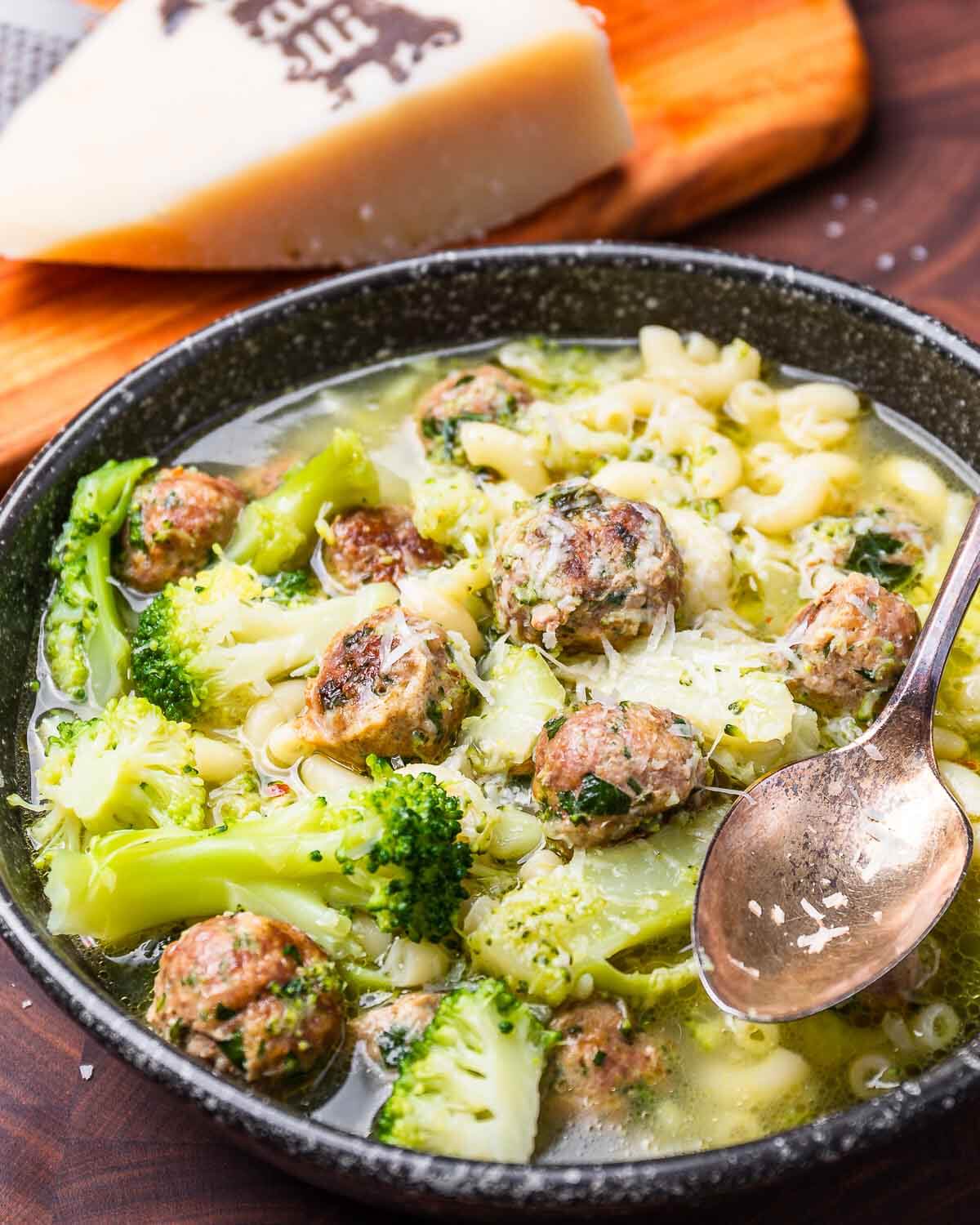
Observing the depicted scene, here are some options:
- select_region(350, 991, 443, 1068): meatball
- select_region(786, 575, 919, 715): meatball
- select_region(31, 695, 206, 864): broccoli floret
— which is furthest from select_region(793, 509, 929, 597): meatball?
select_region(31, 695, 206, 864): broccoli floret

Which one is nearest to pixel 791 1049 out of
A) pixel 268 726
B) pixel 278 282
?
pixel 268 726

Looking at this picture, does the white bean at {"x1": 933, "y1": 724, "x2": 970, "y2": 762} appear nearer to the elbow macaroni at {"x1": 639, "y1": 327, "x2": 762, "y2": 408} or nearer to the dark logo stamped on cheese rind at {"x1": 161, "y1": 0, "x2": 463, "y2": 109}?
the elbow macaroni at {"x1": 639, "y1": 327, "x2": 762, "y2": 408}

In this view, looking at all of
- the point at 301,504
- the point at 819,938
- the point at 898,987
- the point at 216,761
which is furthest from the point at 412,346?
the point at 898,987

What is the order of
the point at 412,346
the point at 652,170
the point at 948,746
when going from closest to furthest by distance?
the point at 948,746 < the point at 412,346 < the point at 652,170

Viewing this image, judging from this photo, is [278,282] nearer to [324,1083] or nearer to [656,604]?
[656,604]

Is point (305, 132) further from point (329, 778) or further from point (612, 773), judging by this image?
point (612, 773)

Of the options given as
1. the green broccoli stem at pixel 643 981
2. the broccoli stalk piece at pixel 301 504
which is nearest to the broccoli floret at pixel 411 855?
the green broccoli stem at pixel 643 981

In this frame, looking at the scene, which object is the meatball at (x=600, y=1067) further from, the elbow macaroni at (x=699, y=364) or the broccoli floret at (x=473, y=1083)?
the elbow macaroni at (x=699, y=364)
